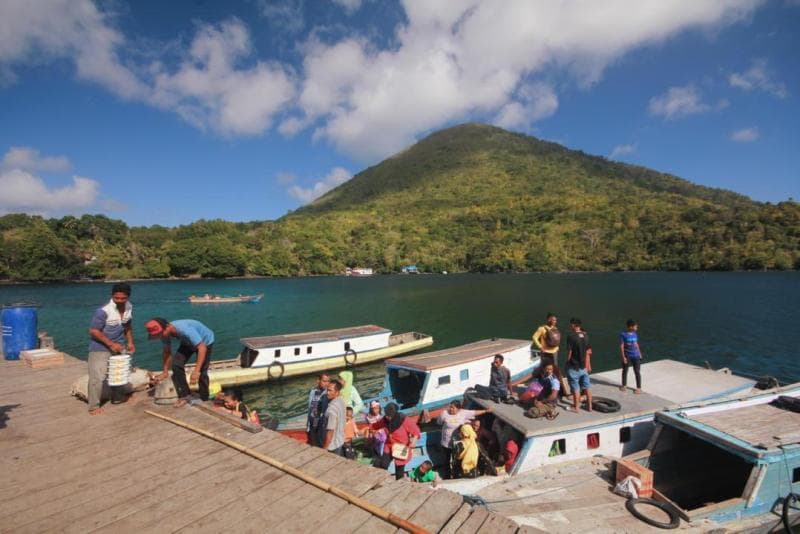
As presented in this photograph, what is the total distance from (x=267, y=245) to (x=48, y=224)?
74427 millimetres

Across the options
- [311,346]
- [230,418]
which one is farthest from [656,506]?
[311,346]

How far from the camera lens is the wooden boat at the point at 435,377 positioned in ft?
63.1

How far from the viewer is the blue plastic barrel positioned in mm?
14711

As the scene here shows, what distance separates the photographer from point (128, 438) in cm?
713

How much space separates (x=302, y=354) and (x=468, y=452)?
848 inches

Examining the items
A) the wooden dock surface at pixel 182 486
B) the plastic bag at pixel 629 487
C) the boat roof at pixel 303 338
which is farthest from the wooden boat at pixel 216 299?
the plastic bag at pixel 629 487

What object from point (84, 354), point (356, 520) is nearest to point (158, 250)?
point (84, 354)

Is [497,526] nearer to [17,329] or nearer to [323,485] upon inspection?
[323,485]

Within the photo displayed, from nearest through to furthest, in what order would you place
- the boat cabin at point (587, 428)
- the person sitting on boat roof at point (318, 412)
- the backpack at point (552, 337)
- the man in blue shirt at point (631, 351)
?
the person sitting on boat roof at point (318, 412), the boat cabin at point (587, 428), the backpack at point (552, 337), the man in blue shirt at point (631, 351)

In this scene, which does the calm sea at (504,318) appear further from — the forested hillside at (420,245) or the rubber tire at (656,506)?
the forested hillside at (420,245)

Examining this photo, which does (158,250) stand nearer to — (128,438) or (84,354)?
(84,354)

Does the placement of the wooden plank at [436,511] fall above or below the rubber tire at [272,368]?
above

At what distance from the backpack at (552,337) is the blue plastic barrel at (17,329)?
18.9 meters

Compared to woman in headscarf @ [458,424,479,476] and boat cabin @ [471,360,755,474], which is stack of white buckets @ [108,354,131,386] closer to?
woman in headscarf @ [458,424,479,476]
